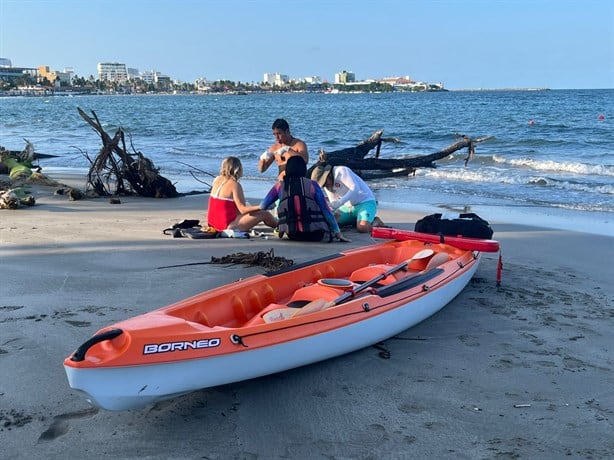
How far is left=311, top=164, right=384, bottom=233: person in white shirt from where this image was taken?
8336 mm

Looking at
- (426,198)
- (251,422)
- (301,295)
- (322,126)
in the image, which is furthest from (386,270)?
(322,126)

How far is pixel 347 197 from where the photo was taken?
838cm

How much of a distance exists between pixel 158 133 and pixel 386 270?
27.3 m

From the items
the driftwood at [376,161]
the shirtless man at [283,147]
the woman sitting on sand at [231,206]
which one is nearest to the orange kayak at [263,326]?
the woman sitting on sand at [231,206]

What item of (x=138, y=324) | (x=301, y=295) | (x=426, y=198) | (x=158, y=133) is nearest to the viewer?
(x=138, y=324)

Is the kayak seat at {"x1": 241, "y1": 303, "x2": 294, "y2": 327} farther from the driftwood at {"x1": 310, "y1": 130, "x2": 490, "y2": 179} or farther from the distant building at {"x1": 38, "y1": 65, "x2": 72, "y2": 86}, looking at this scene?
the distant building at {"x1": 38, "y1": 65, "x2": 72, "y2": 86}

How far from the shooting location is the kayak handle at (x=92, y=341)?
313 centimetres

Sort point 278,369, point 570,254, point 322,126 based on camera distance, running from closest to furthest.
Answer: point 278,369, point 570,254, point 322,126

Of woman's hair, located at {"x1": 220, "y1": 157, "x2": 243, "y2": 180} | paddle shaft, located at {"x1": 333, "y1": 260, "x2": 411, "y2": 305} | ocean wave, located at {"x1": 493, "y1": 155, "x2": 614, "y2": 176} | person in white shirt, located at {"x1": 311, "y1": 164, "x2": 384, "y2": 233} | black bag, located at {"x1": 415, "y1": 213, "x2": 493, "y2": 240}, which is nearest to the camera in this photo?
paddle shaft, located at {"x1": 333, "y1": 260, "x2": 411, "y2": 305}

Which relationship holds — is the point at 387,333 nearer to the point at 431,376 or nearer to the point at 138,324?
the point at 431,376

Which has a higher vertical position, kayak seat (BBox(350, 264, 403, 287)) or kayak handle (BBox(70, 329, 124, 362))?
kayak handle (BBox(70, 329, 124, 362))

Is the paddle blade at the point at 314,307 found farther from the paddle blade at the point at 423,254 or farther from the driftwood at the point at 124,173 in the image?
the driftwood at the point at 124,173

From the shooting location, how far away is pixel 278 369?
3.78 meters

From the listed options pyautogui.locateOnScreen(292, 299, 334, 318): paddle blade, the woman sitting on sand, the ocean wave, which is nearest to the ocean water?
the ocean wave
